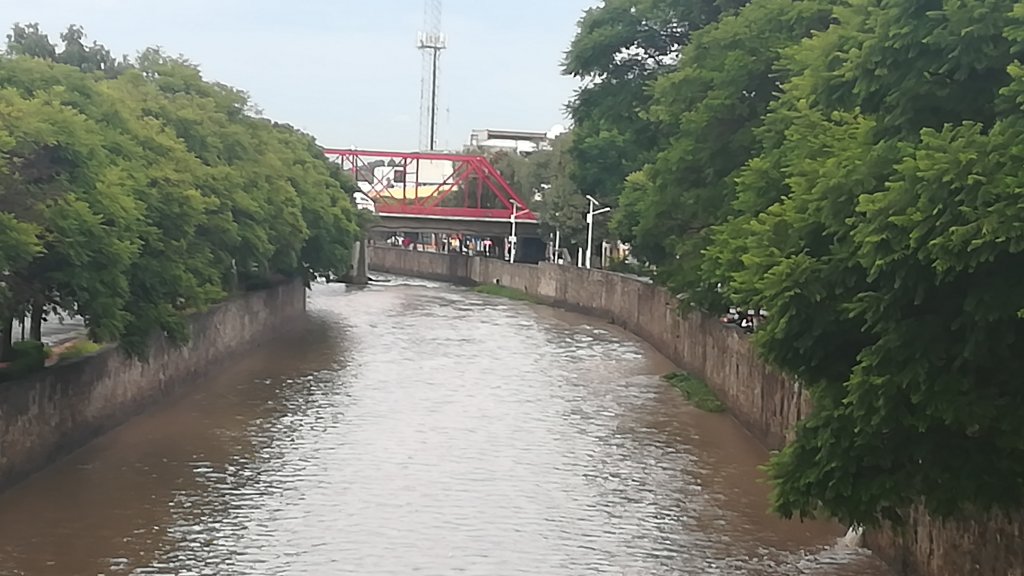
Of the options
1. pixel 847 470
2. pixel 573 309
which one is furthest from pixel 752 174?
pixel 573 309

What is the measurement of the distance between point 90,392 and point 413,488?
19.5 ft

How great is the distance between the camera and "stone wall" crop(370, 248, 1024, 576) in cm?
1217

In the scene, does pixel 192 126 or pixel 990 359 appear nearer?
pixel 990 359

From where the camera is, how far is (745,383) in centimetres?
2559

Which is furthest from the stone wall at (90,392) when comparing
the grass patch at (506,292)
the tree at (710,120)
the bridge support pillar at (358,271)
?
the bridge support pillar at (358,271)

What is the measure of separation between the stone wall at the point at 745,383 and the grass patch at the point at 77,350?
1097 centimetres

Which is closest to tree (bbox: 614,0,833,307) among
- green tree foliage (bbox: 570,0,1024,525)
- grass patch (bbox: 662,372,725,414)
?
grass patch (bbox: 662,372,725,414)

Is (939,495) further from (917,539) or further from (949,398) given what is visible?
(917,539)

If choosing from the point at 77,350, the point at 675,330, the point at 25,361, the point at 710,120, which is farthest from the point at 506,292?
the point at 25,361

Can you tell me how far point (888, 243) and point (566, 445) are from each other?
14.2 metres

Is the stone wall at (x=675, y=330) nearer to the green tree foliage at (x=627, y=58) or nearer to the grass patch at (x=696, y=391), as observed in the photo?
the grass patch at (x=696, y=391)

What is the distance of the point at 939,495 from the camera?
35.2 ft

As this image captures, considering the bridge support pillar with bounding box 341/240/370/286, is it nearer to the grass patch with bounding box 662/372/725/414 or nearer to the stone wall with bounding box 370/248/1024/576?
the stone wall with bounding box 370/248/1024/576

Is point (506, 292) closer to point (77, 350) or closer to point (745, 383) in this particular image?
point (745, 383)
